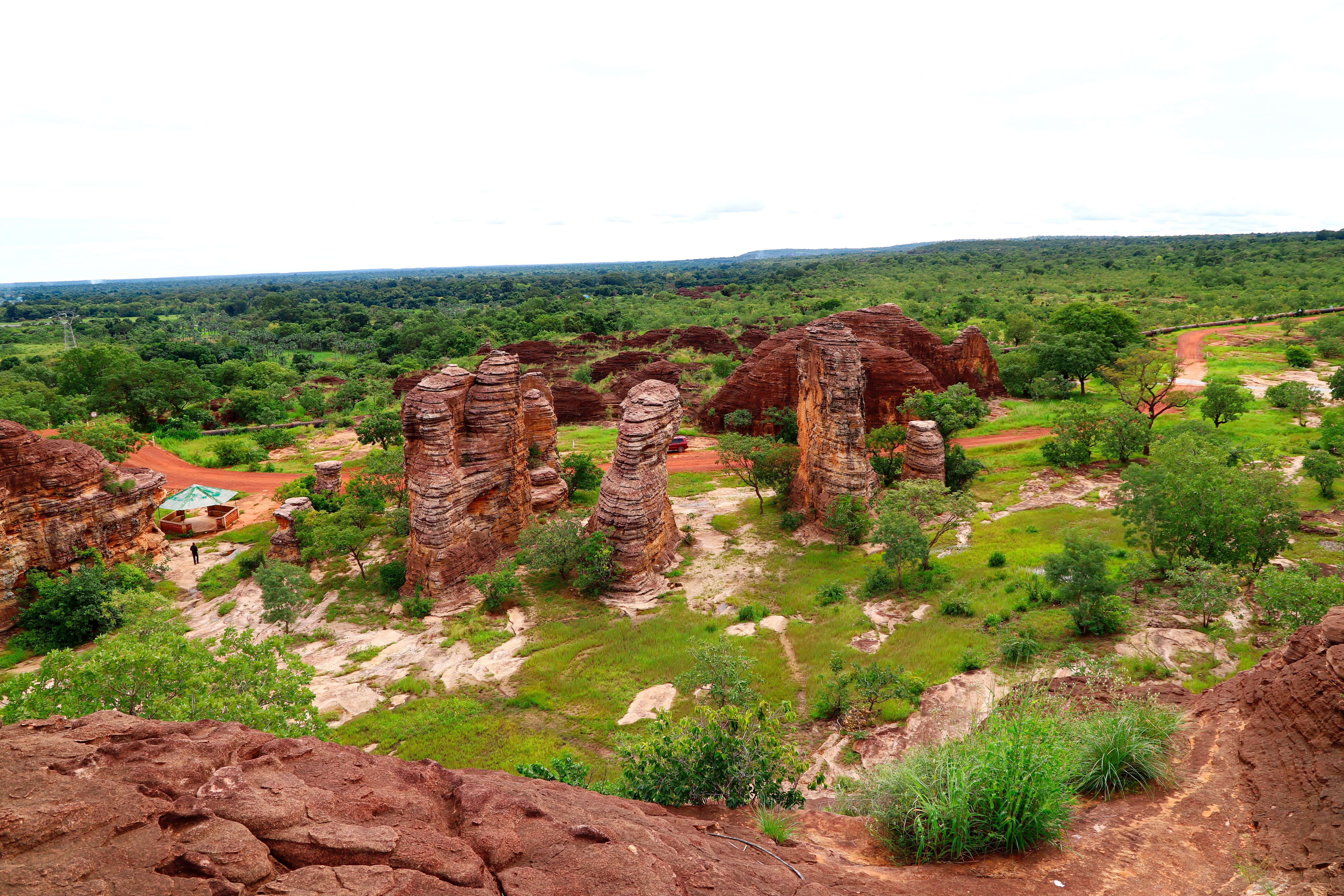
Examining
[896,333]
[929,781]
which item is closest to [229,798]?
[929,781]

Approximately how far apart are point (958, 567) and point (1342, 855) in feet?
56.2

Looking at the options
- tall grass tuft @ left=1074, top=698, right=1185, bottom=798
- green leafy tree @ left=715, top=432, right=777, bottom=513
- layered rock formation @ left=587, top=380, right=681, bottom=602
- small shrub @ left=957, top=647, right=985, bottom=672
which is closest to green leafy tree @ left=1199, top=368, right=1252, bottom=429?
green leafy tree @ left=715, top=432, right=777, bottom=513

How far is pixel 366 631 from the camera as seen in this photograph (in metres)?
21.6

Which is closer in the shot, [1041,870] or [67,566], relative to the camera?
[1041,870]

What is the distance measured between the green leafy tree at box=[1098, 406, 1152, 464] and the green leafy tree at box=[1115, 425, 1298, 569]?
539 inches

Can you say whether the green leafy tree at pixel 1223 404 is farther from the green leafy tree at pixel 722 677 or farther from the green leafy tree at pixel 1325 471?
the green leafy tree at pixel 722 677

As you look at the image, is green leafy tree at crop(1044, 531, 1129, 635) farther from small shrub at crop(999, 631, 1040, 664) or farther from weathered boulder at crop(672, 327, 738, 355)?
weathered boulder at crop(672, 327, 738, 355)

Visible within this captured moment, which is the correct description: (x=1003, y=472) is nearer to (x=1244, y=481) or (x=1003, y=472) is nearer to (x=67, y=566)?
(x=1244, y=481)

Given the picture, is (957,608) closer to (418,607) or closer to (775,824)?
(775,824)

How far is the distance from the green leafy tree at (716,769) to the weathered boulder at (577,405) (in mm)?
47762

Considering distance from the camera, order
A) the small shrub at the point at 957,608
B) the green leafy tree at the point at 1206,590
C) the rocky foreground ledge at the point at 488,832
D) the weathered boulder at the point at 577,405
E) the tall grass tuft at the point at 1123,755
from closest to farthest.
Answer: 1. the rocky foreground ledge at the point at 488,832
2. the tall grass tuft at the point at 1123,755
3. the green leafy tree at the point at 1206,590
4. the small shrub at the point at 957,608
5. the weathered boulder at the point at 577,405

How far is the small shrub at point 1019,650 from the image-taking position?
1606 cm

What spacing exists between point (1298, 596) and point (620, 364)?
5979 cm

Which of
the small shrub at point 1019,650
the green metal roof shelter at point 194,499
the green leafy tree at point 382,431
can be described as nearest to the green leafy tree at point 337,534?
the green metal roof shelter at point 194,499
